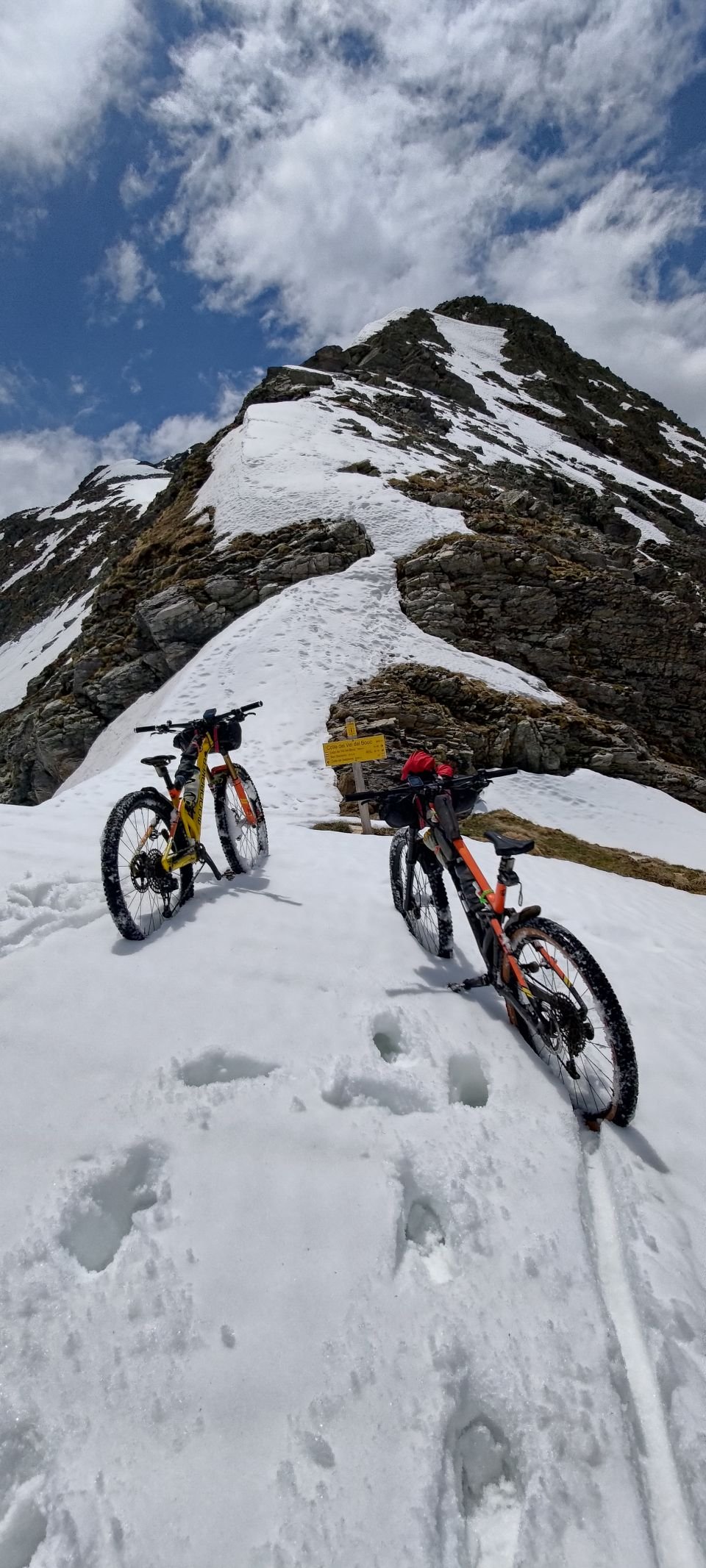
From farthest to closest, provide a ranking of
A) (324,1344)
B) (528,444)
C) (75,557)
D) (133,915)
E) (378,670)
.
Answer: (75,557), (528,444), (378,670), (133,915), (324,1344)

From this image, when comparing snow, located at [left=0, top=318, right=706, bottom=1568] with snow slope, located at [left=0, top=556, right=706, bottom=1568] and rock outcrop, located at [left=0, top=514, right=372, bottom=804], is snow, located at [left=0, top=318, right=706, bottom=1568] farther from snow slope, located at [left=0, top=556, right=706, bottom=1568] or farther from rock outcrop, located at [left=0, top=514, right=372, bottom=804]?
rock outcrop, located at [left=0, top=514, right=372, bottom=804]

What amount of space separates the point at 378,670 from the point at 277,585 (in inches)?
217

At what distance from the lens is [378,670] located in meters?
16.0

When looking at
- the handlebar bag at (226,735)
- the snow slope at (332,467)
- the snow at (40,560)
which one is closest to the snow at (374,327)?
the snow slope at (332,467)

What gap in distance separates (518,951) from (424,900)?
5.07 ft

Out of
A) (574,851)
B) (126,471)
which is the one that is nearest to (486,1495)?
(574,851)

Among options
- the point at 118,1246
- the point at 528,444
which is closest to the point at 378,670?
the point at 118,1246

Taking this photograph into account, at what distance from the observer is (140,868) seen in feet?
15.4

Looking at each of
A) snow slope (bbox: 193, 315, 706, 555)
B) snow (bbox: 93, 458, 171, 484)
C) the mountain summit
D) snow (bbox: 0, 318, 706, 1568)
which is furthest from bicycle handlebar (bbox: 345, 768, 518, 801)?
snow (bbox: 93, 458, 171, 484)

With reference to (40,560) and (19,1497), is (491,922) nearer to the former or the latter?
(19,1497)

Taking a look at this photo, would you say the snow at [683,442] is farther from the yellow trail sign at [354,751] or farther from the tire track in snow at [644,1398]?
the tire track in snow at [644,1398]

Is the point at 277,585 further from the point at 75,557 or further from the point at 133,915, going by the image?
the point at 75,557

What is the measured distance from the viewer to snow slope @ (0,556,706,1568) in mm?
1883

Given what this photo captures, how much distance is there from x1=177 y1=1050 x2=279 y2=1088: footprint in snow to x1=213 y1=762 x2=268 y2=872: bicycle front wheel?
262cm
